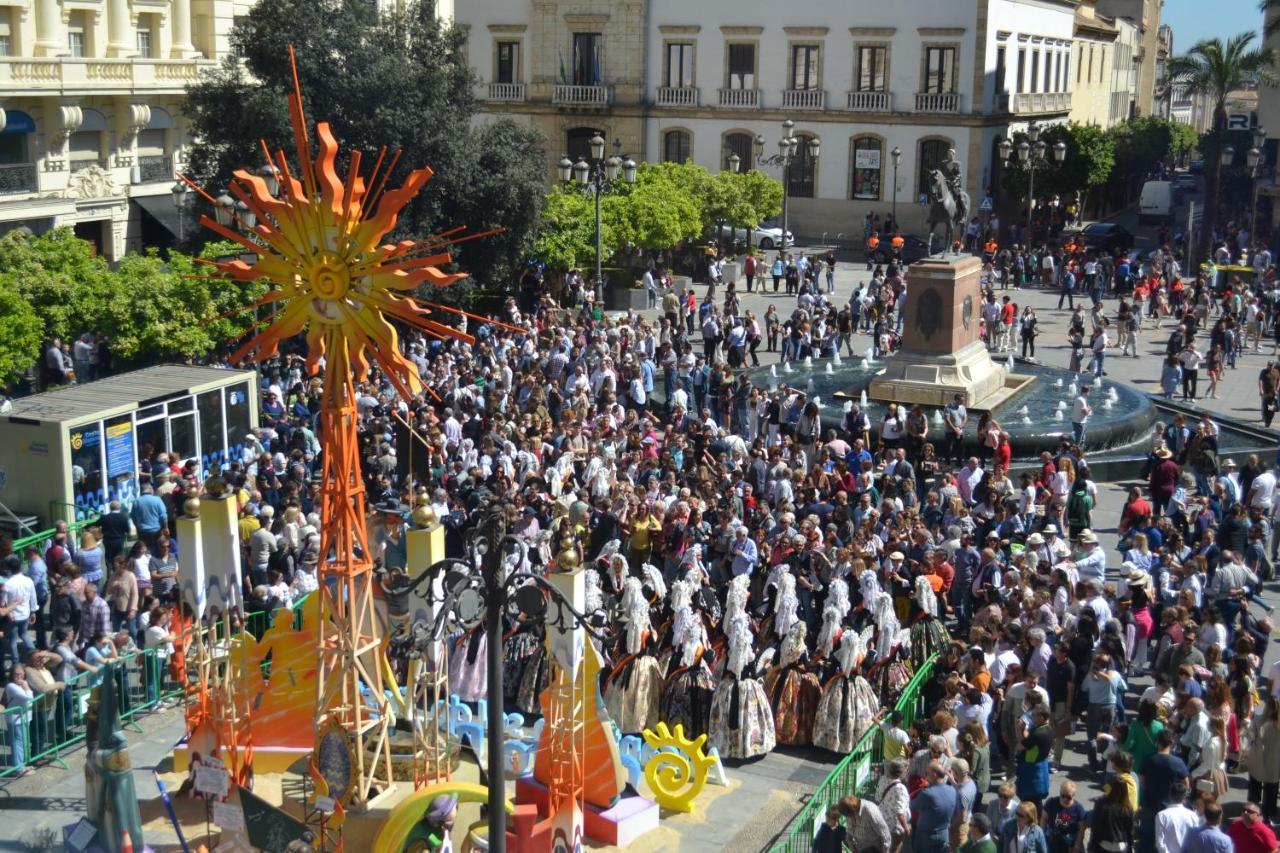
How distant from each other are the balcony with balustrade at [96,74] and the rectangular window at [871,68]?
2311 cm

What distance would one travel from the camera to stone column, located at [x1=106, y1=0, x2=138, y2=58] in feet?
131

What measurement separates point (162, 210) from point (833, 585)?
3065 centimetres

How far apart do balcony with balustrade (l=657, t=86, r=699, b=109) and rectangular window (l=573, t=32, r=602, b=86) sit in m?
2.37

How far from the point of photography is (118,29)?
4019cm

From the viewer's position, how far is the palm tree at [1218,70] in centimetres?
5859

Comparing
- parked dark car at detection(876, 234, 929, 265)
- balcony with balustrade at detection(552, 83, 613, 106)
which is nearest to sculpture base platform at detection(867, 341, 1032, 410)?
parked dark car at detection(876, 234, 929, 265)

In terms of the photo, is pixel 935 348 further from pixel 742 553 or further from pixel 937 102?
pixel 937 102

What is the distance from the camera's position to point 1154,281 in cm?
4000

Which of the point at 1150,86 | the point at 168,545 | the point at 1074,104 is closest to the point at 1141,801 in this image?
the point at 168,545

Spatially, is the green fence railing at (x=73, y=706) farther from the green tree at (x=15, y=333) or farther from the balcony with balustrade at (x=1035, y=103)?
the balcony with balustrade at (x=1035, y=103)

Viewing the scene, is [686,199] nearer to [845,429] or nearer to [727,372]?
[727,372]

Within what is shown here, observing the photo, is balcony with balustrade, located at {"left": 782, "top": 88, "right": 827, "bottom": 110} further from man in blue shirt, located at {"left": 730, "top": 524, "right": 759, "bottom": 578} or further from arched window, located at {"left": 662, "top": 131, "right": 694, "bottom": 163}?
man in blue shirt, located at {"left": 730, "top": 524, "right": 759, "bottom": 578}

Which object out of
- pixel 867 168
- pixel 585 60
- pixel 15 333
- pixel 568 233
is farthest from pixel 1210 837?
pixel 585 60

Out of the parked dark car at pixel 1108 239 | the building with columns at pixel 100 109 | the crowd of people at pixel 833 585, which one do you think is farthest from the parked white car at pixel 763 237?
the crowd of people at pixel 833 585
